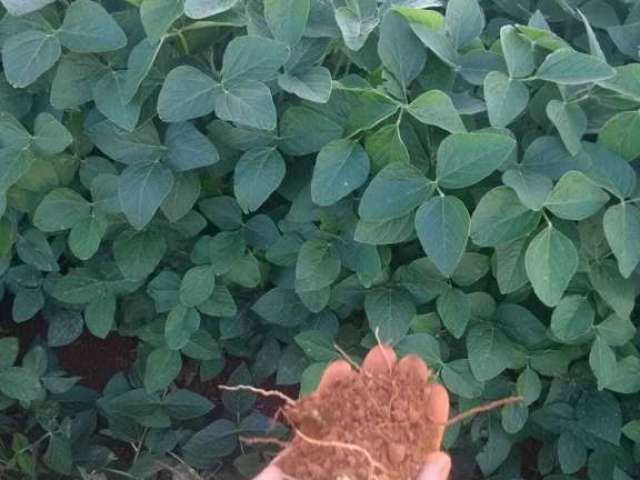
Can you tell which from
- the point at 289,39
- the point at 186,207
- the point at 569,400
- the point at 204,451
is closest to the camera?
the point at 289,39

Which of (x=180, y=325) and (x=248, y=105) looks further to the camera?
(x=180, y=325)

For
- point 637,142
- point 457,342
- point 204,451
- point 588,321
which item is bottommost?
point 204,451

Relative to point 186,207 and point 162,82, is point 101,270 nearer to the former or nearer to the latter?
point 186,207

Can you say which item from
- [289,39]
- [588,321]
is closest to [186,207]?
[289,39]

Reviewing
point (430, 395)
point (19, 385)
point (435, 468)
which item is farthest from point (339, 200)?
point (19, 385)

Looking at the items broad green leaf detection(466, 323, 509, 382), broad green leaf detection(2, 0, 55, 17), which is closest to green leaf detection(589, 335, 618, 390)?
broad green leaf detection(466, 323, 509, 382)

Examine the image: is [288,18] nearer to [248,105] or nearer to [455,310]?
[248,105]

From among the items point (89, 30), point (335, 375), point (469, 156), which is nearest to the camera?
point (335, 375)
